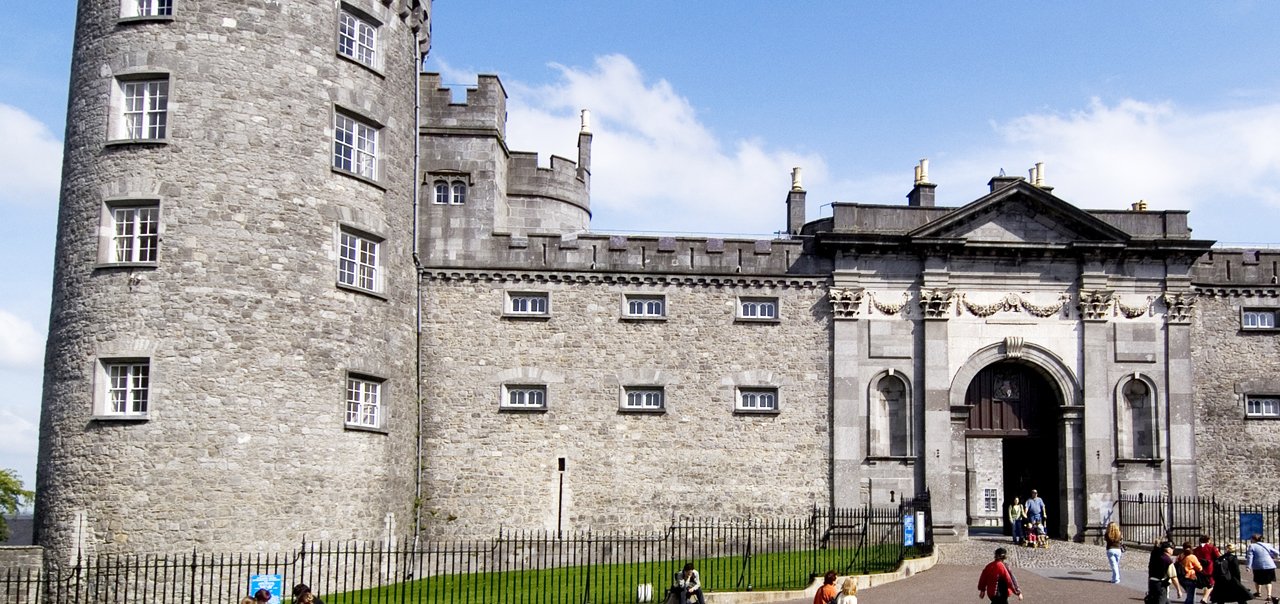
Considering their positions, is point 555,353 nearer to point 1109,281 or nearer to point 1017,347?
point 1017,347

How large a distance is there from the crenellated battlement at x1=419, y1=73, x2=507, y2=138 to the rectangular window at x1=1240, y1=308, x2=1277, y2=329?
20.4 metres

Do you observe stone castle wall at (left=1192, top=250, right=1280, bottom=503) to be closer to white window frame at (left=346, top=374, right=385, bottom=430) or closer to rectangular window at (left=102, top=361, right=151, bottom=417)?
white window frame at (left=346, top=374, right=385, bottom=430)

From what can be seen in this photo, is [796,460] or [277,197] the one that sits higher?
[277,197]

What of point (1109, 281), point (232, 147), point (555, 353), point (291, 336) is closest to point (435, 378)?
point (555, 353)

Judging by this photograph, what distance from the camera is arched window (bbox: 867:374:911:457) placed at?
3340cm

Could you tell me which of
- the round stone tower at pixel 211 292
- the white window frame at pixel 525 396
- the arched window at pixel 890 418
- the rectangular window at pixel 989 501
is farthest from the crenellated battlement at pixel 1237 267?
the rectangular window at pixel 989 501

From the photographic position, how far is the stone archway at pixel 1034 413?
33562mm

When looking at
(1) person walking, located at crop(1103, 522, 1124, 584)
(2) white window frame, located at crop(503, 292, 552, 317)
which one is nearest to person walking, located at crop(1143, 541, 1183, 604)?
(1) person walking, located at crop(1103, 522, 1124, 584)

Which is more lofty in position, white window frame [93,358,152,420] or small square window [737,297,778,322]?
small square window [737,297,778,322]

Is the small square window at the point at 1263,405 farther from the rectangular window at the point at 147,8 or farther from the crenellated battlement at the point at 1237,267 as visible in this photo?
the rectangular window at the point at 147,8

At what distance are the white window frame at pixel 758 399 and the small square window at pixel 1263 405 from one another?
1248cm

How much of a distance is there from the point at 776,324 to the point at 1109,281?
349 inches

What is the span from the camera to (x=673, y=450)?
32969 mm

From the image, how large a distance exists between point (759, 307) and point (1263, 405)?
13.6 meters
